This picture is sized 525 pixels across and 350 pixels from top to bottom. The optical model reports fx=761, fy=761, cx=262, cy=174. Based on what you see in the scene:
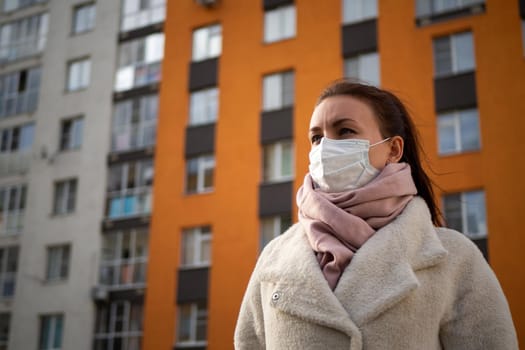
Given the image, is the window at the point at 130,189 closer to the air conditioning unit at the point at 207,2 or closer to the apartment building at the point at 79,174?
the apartment building at the point at 79,174

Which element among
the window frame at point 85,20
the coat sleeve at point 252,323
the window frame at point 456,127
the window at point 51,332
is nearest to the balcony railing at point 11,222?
the window at point 51,332

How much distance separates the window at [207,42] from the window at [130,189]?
407cm

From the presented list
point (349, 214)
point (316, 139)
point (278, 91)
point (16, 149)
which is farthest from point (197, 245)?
point (349, 214)

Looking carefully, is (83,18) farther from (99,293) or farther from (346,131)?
(346,131)

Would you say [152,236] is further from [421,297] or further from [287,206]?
[421,297]

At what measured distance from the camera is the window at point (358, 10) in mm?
23250

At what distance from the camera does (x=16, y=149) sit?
30203 mm

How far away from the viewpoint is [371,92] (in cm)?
300

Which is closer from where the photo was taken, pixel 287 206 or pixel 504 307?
pixel 504 307

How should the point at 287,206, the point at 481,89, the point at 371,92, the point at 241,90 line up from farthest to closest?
1. the point at 241,90
2. the point at 287,206
3. the point at 481,89
4. the point at 371,92

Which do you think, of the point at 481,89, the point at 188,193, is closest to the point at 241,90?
the point at 188,193

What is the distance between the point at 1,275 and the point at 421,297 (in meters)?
28.2

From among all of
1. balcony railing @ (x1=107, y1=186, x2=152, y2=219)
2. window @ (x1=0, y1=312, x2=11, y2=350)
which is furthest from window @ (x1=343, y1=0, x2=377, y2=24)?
window @ (x1=0, y1=312, x2=11, y2=350)

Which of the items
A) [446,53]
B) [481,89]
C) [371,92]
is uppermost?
[446,53]
